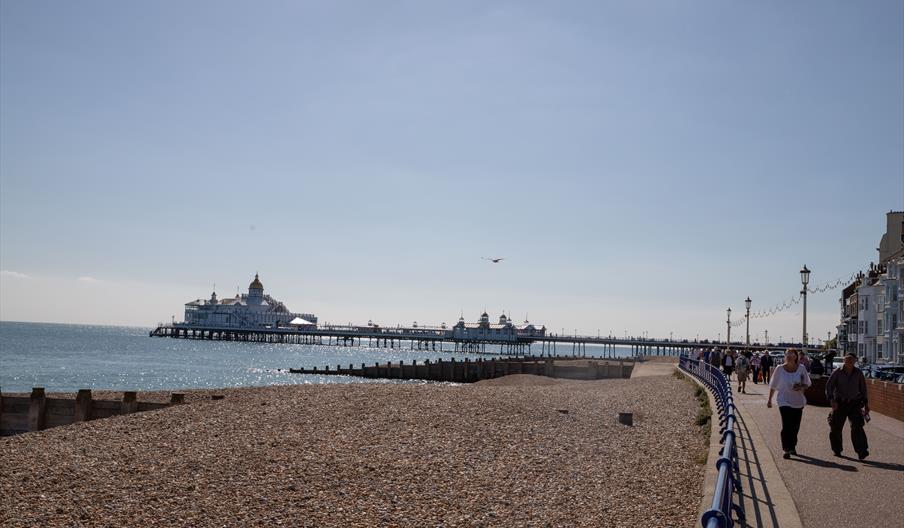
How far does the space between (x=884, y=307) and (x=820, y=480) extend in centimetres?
4841

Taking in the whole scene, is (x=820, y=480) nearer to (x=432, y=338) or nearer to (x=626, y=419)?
(x=626, y=419)

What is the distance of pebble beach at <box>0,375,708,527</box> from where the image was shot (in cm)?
1020

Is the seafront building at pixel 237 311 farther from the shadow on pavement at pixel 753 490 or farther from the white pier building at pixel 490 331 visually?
the shadow on pavement at pixel 753 490

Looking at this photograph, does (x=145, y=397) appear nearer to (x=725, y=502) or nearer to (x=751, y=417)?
(x=751, y=417)

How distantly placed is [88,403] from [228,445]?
26.1ft

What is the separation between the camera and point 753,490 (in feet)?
28.2

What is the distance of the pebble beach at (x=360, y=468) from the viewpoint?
10.2 metres

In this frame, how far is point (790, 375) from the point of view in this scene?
37.2 feet

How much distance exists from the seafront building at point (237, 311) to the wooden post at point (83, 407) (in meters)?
155

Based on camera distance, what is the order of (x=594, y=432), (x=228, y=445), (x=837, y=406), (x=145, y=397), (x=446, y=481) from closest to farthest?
(x=837, y=406) < (x=446, y=481) < (x=228, y=445) < (x=594, y=432) < (x=145, y=397)

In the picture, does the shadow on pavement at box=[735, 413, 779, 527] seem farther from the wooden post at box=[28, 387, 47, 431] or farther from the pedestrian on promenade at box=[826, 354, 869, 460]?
the wooden post at box=[28, 387, 47, 431]

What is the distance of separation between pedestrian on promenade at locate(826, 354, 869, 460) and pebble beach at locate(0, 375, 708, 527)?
2000mm

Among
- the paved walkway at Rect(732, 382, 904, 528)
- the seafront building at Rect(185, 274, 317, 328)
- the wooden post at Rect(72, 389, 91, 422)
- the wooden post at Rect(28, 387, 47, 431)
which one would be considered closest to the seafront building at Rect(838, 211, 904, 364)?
the paved walkway at Rect(732, 382, 904, 528)

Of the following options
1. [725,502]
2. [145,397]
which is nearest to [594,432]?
[725,502]
